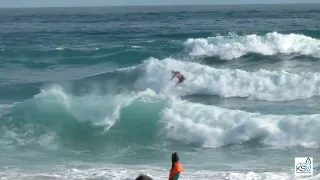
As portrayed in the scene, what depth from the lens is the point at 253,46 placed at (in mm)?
34781

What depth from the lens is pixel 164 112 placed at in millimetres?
17266

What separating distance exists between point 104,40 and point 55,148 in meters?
29.7

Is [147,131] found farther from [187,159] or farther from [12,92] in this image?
[12,92]

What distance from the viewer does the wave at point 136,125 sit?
15.4 meters

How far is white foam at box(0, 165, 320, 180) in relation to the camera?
1171 cm

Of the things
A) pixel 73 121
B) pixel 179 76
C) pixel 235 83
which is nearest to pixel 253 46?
pixel 179 76

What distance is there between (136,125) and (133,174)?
495cm

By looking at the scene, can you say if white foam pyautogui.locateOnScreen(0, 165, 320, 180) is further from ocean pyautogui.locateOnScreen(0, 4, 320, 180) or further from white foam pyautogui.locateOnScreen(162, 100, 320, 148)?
white foam pyautogui.locateOnScreen(162, 100, 320, 148)

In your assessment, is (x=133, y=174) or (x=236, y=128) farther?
(x=236, y=128)

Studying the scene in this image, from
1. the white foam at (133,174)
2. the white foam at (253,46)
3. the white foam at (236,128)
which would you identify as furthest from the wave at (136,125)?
the white foam at (253,46)

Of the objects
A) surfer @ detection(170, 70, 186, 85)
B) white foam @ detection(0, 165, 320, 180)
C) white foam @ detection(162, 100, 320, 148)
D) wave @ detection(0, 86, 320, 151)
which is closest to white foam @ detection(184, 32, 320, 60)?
surfer @ detection(170, 70, 186, 85)

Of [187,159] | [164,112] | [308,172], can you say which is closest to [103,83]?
[164,112]

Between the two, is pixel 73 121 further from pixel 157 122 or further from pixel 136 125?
pixel 157 122

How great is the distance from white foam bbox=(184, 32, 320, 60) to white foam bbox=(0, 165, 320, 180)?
70.0 ft
